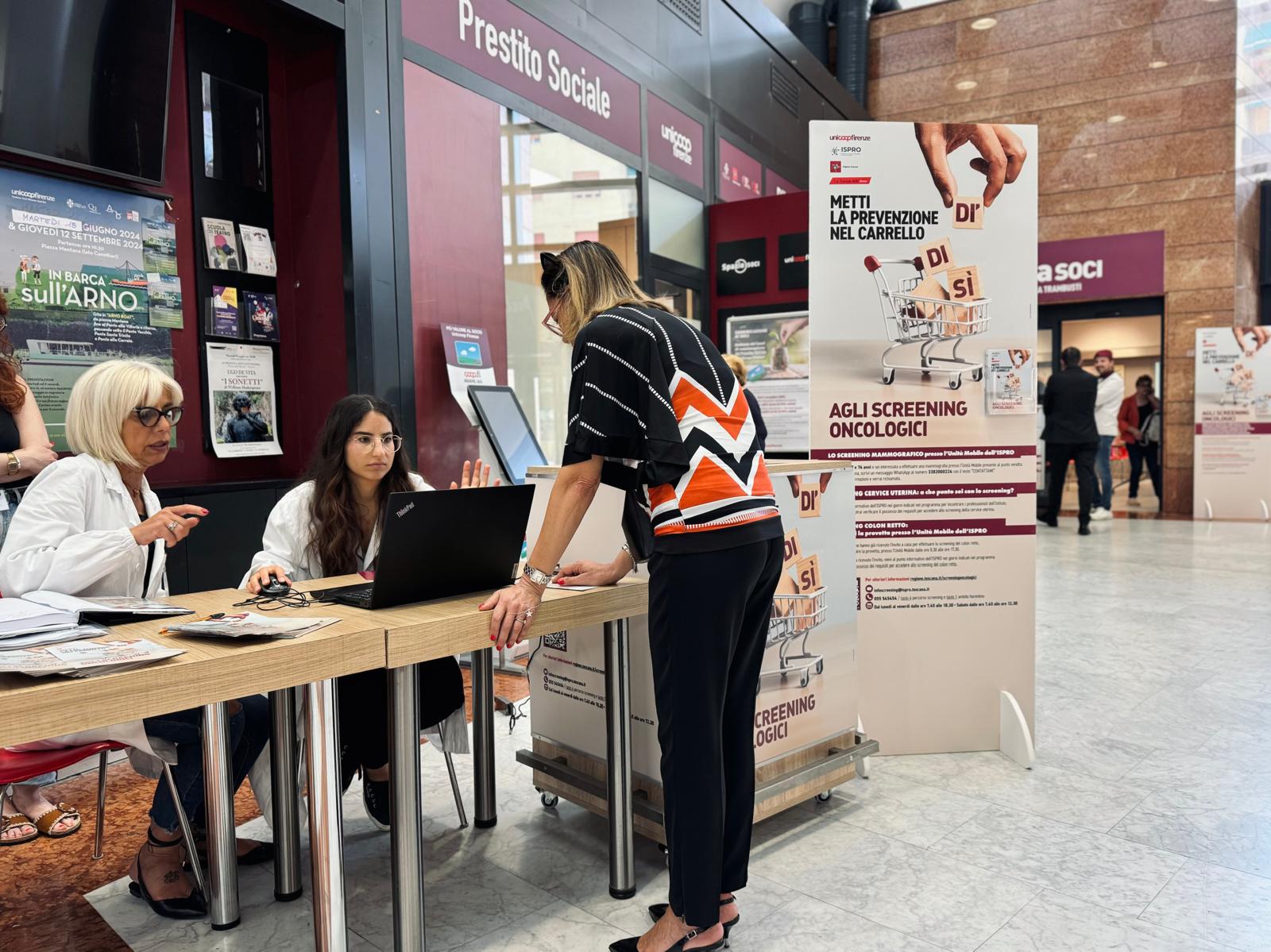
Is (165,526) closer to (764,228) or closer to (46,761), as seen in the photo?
(46,761)

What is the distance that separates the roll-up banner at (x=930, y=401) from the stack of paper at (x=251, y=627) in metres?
1.89

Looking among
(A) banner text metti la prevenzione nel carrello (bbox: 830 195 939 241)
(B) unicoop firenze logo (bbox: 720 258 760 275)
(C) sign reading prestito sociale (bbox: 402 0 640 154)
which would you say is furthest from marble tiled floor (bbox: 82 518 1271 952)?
(B) unicoop firenze logo (bbox: 720 258 760 275)

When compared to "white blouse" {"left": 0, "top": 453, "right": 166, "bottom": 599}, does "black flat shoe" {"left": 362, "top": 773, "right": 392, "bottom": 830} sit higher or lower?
lower

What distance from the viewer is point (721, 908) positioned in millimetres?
2002

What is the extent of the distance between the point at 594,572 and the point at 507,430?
2373 mm

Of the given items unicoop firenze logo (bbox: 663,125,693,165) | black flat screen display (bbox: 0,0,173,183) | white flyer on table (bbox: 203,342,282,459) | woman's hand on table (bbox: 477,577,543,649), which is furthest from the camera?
unicoop firenze logo (bbox: 663,125,693,165)

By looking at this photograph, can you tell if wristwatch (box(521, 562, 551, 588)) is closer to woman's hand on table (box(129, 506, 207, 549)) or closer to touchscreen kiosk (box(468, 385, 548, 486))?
woman's hand on table (box(129, 506, 207, 549))

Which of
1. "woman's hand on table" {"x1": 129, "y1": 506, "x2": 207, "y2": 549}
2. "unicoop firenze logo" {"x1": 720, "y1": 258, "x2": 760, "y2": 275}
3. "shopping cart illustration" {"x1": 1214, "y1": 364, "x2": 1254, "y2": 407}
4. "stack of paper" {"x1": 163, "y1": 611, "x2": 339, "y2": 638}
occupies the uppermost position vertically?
"unicoop firenze logo" {"x1": 720, "y1": 258, "x2": 760, "y2": 275}

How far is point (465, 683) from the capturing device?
4.03 meters

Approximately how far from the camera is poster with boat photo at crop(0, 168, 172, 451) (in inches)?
121

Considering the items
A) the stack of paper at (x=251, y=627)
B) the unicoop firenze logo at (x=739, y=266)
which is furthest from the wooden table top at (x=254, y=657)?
the unicoop firenze logo at (x=739, y=266)

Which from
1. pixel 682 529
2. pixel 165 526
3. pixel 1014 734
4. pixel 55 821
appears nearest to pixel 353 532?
pixel 165 526

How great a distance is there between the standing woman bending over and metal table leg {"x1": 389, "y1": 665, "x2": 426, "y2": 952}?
0.66 feet

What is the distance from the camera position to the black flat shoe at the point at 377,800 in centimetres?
257
